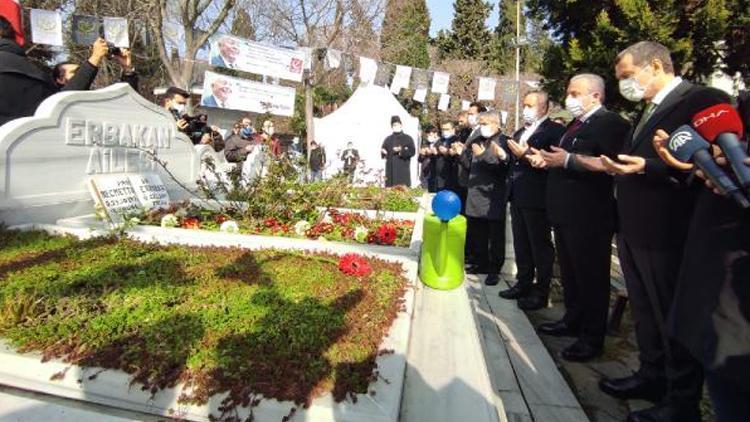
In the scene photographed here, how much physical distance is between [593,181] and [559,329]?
4.11 ft

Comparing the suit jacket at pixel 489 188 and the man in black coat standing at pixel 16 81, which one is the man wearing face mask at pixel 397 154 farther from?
the man in black coat standing at pixel 16 81

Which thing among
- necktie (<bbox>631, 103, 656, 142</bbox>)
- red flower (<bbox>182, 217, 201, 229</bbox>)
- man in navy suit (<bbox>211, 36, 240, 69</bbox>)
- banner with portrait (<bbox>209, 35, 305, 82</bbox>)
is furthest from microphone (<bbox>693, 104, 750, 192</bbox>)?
man in navy suit (<bbox>211, 36, 240, 69</bbox>)

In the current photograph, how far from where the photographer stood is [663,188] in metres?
2.56

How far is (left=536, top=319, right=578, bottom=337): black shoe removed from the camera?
3873 millimetres

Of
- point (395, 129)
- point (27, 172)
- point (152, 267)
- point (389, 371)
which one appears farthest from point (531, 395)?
point (395, 129)

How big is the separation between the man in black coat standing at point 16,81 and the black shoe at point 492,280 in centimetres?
460

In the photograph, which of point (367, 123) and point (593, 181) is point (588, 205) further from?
point (367, 123)

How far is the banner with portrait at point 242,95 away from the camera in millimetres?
13008

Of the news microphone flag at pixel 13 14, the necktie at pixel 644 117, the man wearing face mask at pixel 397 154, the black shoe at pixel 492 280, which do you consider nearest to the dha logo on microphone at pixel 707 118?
the necktie at pixel 644 117

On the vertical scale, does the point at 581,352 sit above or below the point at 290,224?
below

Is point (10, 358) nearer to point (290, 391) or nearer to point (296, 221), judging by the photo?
point (290, 391)

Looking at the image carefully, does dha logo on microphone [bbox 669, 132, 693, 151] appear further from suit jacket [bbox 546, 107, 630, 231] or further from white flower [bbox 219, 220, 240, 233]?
white flower [bbox 219, 220, 240, 233]

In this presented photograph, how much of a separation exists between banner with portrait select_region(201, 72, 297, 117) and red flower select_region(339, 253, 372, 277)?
10233 mm

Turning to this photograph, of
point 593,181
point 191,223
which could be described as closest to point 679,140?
point 593,181
